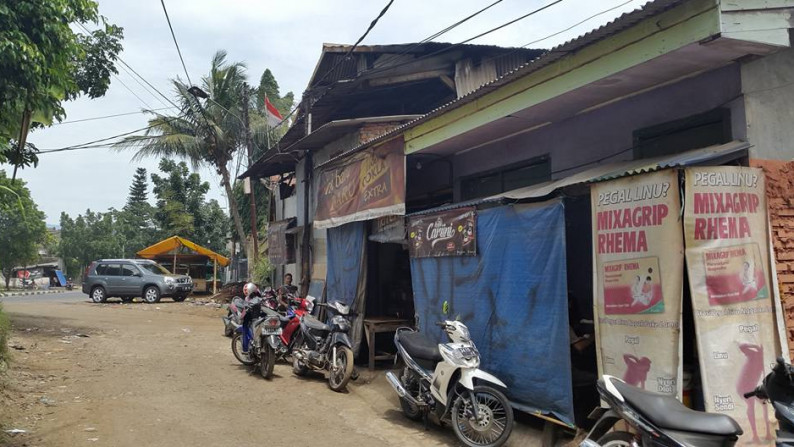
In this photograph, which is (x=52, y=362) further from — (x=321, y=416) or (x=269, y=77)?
(x=269, y=77)

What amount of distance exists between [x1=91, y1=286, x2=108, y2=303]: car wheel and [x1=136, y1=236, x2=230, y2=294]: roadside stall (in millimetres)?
3661

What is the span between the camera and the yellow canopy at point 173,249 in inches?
1053

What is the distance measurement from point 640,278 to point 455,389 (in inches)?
87.3

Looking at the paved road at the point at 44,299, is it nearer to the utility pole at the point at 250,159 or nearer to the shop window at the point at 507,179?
the utility pole at the point at 250,159

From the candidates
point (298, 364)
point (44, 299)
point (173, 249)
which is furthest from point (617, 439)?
point (44, 299)

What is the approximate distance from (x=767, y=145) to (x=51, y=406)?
27.0ft

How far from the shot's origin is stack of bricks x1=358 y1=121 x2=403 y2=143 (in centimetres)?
1196

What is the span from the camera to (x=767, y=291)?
14.3 ft

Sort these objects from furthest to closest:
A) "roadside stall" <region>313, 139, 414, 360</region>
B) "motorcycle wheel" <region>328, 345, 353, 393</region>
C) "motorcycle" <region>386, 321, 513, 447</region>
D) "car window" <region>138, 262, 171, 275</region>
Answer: "car window" <region>138, 262, 171, 275</region> → "roadside stall" <region>313, 139, 414, 360</region> → "motorcycle wheel" <region>328, 345, 353, 393</region> → "motorcycle" <region>386, 321, 513, 447</region>

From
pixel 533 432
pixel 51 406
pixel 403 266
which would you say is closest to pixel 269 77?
pixel 403 266

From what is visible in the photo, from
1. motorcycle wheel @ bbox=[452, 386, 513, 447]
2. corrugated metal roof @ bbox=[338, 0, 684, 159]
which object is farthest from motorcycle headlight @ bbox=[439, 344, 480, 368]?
corrugated metal roof @ bbox=[338, 0, 684, 159]

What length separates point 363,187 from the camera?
9.27m

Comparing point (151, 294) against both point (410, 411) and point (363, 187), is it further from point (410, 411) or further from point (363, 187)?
point (410, 411)

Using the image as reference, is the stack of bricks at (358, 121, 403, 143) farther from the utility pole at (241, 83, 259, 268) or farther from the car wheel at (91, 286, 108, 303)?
the car wheel at (91, 286, 108, 303)
